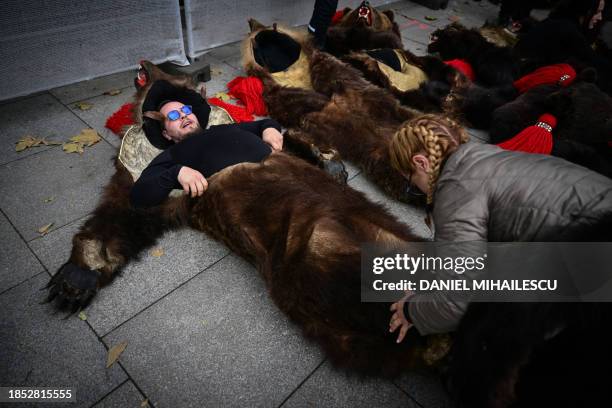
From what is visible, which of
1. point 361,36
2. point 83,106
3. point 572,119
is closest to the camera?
point 572,119

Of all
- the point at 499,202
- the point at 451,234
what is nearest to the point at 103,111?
the point at 451,234

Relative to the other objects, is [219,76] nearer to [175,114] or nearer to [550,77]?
[175,114]

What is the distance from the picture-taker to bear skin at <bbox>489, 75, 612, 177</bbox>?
340cm

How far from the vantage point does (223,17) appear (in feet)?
19.7

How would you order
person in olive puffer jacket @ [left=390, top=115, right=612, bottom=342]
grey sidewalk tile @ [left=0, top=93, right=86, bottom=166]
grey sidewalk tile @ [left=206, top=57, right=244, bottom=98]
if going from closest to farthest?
person in olive puffer jacket @ [left=390, top=115, right=612, bottom=342] → grey sidewalk tile @ [left=0, top=93, right=86, bottom=166] → grey sidewalk tile @ [left=206, top=57, right=244, bottom=98]

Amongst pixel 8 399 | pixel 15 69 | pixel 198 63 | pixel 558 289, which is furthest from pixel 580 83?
pixel 15 69

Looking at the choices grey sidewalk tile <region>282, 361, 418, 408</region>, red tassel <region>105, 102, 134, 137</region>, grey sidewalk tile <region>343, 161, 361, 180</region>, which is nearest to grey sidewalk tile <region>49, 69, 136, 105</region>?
red tassel <region>105, 102, 134, 137</region>

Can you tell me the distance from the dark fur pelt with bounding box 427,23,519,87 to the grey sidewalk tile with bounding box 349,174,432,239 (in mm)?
2628

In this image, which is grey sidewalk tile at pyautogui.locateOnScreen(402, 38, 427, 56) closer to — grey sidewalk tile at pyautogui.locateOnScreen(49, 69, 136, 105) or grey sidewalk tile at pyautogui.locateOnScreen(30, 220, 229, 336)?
grey sidewalk tile at pyautogui.locateOnScreen(49, 69, 136, 105)

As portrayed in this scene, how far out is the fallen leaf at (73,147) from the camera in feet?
12.8

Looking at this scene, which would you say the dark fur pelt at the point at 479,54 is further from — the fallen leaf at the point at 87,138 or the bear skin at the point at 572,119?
the fallen leaf at the point at 87,138

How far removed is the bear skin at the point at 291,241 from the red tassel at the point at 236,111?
169cm

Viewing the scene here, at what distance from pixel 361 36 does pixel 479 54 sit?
5.67 ft

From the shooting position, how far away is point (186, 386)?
2229mm
